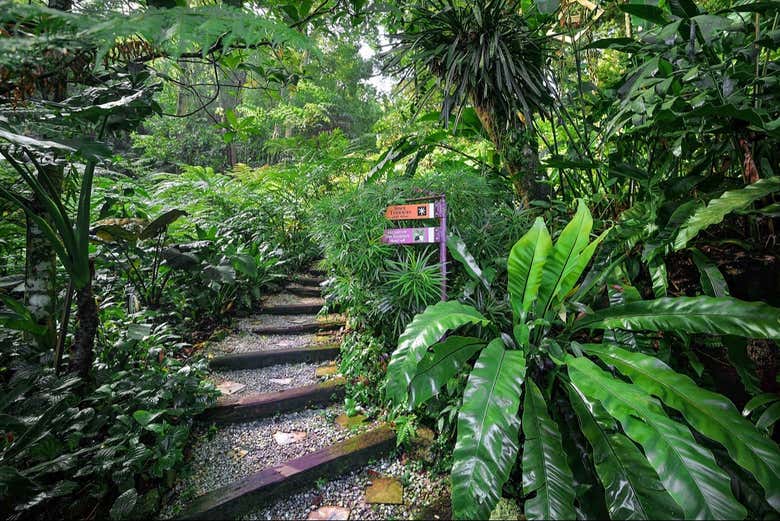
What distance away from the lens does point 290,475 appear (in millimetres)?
1440

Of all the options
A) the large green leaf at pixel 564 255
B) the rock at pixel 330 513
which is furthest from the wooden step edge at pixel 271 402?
the large green leaf at pixel 564 255

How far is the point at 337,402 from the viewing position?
6.73 feet

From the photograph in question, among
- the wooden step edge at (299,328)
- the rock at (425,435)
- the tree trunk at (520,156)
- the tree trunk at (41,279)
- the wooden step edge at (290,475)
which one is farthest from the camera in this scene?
the wooden step edge at (299,328)

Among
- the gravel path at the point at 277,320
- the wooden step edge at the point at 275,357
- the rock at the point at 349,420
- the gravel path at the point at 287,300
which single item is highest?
the gravel path at the point at 287,300

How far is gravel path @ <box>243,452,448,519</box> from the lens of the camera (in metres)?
1.36

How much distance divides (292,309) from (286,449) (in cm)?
158

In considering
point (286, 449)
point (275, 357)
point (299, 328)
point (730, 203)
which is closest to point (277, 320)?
point (299, 328)

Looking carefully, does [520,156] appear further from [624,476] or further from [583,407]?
[624,476]

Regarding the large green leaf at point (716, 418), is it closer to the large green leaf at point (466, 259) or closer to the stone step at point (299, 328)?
the large green leaf at point (466, 259)

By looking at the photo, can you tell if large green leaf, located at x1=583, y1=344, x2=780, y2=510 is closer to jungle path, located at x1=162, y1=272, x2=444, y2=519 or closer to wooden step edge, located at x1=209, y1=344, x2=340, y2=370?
jungle path, located at x1=162, y1=272, x2=444, y2=519

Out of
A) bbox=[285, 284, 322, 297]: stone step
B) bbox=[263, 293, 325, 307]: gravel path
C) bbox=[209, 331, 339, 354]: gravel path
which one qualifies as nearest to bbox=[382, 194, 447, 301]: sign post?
bbox=[209, 331, 339, 354]: gravel path

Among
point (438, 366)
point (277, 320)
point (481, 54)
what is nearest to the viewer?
point (438, 366)

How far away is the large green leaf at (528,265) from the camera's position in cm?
141

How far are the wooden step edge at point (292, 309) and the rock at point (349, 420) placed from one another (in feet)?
4.42
